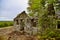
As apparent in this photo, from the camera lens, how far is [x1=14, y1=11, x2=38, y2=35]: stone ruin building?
8703 mm

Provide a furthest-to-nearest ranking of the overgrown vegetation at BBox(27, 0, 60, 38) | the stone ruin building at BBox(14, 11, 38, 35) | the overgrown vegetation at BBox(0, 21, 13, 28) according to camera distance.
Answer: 1. the overgrown vegetation at BBox(0, 21, 13, 28)
2. the stone ruin building at BBox(14, 11, 38, 35)
3. the overgrown vegetation at BBox(27, 0, 60, 38)

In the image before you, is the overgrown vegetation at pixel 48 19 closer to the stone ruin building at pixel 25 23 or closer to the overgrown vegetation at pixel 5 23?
the stone ruin building at pixel 25 23

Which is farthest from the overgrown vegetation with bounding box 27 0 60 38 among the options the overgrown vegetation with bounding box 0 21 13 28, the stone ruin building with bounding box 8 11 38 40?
the overgrown vegetation with bounding box 0 21 13 28

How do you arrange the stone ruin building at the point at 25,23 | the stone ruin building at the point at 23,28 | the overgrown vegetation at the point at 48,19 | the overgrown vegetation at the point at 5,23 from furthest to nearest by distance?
1. the overgrown vegetation at the point at 5,23
2. the stone ruin building at the point at 25,23
3. the stone ruin building at the point at 23,28
4. the overgrown vegetation at the point at 48,19

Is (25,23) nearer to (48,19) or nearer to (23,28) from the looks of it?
(23,28)

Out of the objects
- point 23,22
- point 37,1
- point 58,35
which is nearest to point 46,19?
point 58,35

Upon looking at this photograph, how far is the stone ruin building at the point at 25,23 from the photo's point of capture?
28.6 feet

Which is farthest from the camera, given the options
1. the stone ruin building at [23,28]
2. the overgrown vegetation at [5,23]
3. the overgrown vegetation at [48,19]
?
the overgrown vegetation at [5,23]

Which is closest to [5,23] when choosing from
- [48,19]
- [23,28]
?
[23,28]

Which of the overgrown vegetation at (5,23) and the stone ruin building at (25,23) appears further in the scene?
the overgrown vegetation at (5,23)

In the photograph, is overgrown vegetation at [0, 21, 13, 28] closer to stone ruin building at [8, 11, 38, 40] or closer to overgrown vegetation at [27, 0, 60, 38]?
stone ruin building at [8, 11, 38, 40]

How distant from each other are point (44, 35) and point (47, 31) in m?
0.18

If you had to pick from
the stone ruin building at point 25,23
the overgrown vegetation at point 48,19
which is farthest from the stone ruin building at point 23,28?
the overgrown vegetation at point 48,19

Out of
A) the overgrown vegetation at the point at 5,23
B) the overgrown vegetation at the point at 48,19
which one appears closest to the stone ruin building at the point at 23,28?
the overgrown vegetation at the point at 5,23
